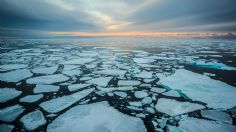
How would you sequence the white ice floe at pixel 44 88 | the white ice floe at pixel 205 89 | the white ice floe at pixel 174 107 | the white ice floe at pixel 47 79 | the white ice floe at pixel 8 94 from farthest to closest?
Result: 1. the white ice floe at pixel 47 79
2. the white ice floe at pixel 44 88
3. the white ice floe at pixel 8 94
4. the white ice floe at pixel 205 89
5. the white ice floe at pixel 174 107

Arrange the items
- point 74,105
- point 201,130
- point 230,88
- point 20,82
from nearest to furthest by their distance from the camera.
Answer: point 201,130, point 74,105, point 230,88, point 20,82

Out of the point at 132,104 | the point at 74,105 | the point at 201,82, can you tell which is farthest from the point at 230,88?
the point at 74,105

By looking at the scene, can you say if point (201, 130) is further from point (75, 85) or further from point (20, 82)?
point (20, 82)

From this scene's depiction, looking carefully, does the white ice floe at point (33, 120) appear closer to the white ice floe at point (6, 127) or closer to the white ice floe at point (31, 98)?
the white ice floe at point (6, 127)

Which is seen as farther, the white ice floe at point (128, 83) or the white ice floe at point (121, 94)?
the white ice floe at point (128, 83)

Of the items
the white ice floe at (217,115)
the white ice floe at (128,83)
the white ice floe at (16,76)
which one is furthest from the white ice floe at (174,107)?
the white ice floe at (16,76)
